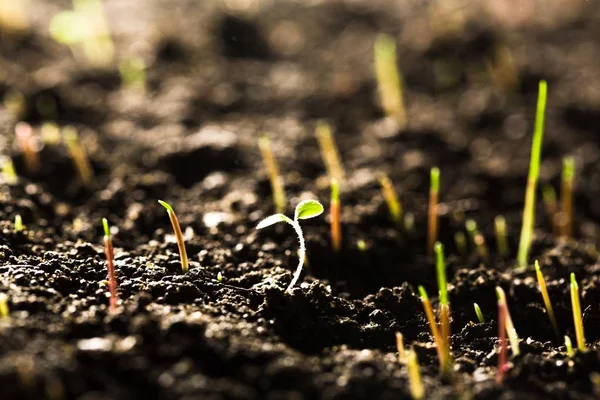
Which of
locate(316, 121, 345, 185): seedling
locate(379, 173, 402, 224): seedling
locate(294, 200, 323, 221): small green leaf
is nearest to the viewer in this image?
locate(294, 200, 323, 221): small green leaf

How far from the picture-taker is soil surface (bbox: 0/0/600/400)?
1.06 metres

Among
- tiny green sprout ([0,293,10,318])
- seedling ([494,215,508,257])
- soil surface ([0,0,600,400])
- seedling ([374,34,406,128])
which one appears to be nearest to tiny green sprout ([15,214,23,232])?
soil surface ([0,0,600,400])

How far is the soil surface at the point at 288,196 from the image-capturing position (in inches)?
41.6

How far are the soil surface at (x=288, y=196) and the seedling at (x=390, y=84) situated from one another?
0.15ft

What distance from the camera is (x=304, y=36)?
2.97 m

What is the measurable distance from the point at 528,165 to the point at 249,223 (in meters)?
1.04

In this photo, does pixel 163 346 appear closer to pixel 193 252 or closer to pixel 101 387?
pixel 101 387

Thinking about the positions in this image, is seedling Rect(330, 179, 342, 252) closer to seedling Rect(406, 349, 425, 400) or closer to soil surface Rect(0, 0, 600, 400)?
soil surface Rect(0, 0, 600, 400)

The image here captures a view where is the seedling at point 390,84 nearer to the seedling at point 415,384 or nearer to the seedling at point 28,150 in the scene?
the seedling at point 28,150

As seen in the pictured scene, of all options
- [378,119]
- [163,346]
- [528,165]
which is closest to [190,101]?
[378,119]

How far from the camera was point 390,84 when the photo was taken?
2.49 m

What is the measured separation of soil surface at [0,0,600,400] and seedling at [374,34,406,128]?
5 centimetres

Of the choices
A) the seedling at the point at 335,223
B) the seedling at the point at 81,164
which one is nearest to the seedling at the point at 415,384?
the seedling at the point at 335,223

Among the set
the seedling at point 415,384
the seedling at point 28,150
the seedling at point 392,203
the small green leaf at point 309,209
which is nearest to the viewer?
the seedling at point 415,384
